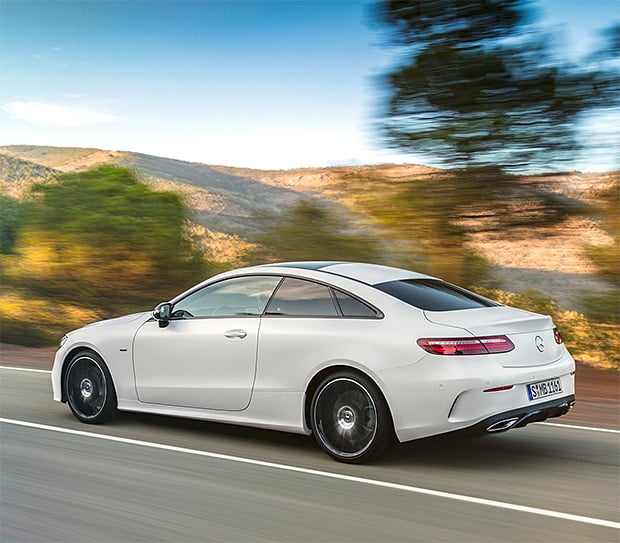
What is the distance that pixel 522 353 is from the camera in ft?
21.0

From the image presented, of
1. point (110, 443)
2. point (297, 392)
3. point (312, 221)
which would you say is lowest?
point (110, 443)

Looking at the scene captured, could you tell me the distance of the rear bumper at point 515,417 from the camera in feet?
20.0

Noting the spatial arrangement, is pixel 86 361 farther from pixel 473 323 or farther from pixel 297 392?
pixel 473 323

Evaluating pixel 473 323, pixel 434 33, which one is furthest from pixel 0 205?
pixel 473 323

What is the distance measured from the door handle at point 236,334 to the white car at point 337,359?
0.05ft

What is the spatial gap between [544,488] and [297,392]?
1.95 metres

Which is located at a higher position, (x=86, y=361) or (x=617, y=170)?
(x=617, y=170)

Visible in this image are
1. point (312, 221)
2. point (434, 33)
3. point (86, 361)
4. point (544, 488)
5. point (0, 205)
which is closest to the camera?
point (544, 488)

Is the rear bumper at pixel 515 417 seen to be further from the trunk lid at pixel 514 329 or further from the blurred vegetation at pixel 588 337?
the blurred vegetation at pixel 588 337

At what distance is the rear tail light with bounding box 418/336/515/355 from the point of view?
20.2 ft

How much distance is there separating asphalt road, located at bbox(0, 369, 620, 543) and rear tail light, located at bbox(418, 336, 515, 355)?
2.29ft

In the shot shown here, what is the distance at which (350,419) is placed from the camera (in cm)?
650

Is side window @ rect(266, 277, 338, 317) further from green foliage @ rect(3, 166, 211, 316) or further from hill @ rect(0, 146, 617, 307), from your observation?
green foliage @ rect(3, 166, 211, 316)

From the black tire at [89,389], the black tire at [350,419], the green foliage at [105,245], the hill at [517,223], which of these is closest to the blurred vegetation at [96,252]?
the green foliage at [105,245]
